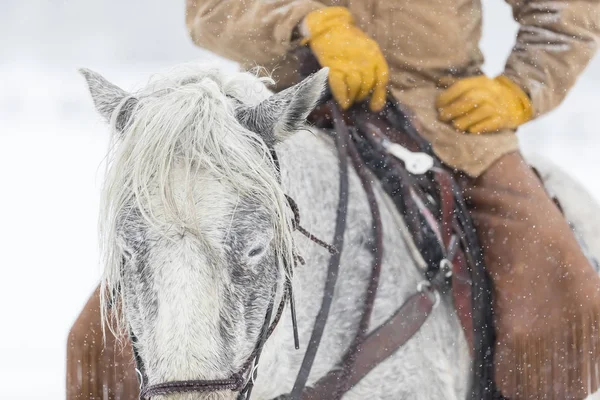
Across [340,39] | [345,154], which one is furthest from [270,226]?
[340,39]

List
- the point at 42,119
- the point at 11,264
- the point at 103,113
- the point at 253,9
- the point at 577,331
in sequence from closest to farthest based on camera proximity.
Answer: the point at 103,113
the point at 577,331
the point at 253,9
the point at 11,264
the point at 42,119

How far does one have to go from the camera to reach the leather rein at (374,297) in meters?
2.13

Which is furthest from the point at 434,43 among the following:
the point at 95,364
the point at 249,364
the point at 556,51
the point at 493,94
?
the point at 95,364

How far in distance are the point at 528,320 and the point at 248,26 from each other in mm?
1307

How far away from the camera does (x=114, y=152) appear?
75.3 inches

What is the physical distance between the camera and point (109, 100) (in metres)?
1.97

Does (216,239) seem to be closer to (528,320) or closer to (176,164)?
(176,164)

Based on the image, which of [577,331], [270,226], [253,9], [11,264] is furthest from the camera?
[11,264]

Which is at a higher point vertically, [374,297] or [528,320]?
[374,297]

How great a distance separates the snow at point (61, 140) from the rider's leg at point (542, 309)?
3.74 metres

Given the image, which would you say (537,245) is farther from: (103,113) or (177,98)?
(103,113)

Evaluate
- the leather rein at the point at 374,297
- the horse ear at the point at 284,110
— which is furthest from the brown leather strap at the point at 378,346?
the horse ear at the point at 284,110

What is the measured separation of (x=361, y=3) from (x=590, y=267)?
1174 millimetres

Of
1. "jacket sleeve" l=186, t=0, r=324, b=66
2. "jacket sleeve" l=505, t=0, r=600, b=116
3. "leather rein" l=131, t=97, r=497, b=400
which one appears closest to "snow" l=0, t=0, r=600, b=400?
"jacket sleeve" l=186, t=0, r=324, b=66
